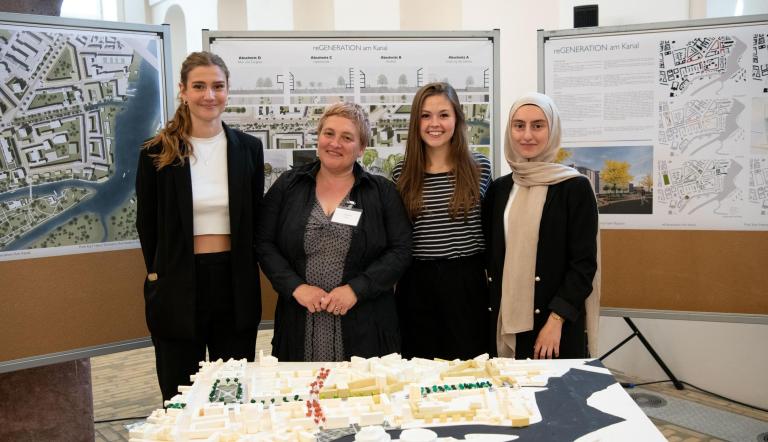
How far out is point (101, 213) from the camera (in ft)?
10.8

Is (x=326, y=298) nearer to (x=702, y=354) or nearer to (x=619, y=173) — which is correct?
(x=619, y=173)

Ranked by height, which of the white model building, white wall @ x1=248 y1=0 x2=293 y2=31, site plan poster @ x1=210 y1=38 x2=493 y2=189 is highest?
white wall @ x1=248 y1=0 x2=293 y2=31

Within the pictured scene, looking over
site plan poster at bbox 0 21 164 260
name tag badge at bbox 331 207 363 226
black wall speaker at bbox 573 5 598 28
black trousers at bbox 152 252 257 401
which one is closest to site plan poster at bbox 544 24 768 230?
black wall speaker at bbox 573 5 598 28

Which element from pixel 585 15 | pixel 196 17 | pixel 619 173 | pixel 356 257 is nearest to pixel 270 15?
pixel 196 17

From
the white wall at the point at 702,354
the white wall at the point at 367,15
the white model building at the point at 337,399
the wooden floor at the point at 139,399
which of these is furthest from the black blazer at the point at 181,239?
the white wall at the point at 367,15

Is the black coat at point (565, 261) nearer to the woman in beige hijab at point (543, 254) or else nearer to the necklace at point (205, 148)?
the woman in beige hijab at point (543, 254)

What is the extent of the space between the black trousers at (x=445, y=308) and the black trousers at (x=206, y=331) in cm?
70

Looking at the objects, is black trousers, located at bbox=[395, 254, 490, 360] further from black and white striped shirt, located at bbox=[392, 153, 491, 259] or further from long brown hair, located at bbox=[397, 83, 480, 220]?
long brown hair, located at bbox=[397, 83, 480, 220]

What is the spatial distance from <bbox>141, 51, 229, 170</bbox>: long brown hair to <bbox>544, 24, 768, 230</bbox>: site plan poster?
1.88 meters

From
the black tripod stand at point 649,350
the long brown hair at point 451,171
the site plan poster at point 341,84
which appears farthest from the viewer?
the black tripod stand at point 649,350

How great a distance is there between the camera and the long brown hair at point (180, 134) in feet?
8.68

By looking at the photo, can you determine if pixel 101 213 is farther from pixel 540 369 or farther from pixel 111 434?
pixel 540 369

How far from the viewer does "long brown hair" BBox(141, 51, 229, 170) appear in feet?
8.68

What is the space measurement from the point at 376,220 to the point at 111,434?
8.26 ft
